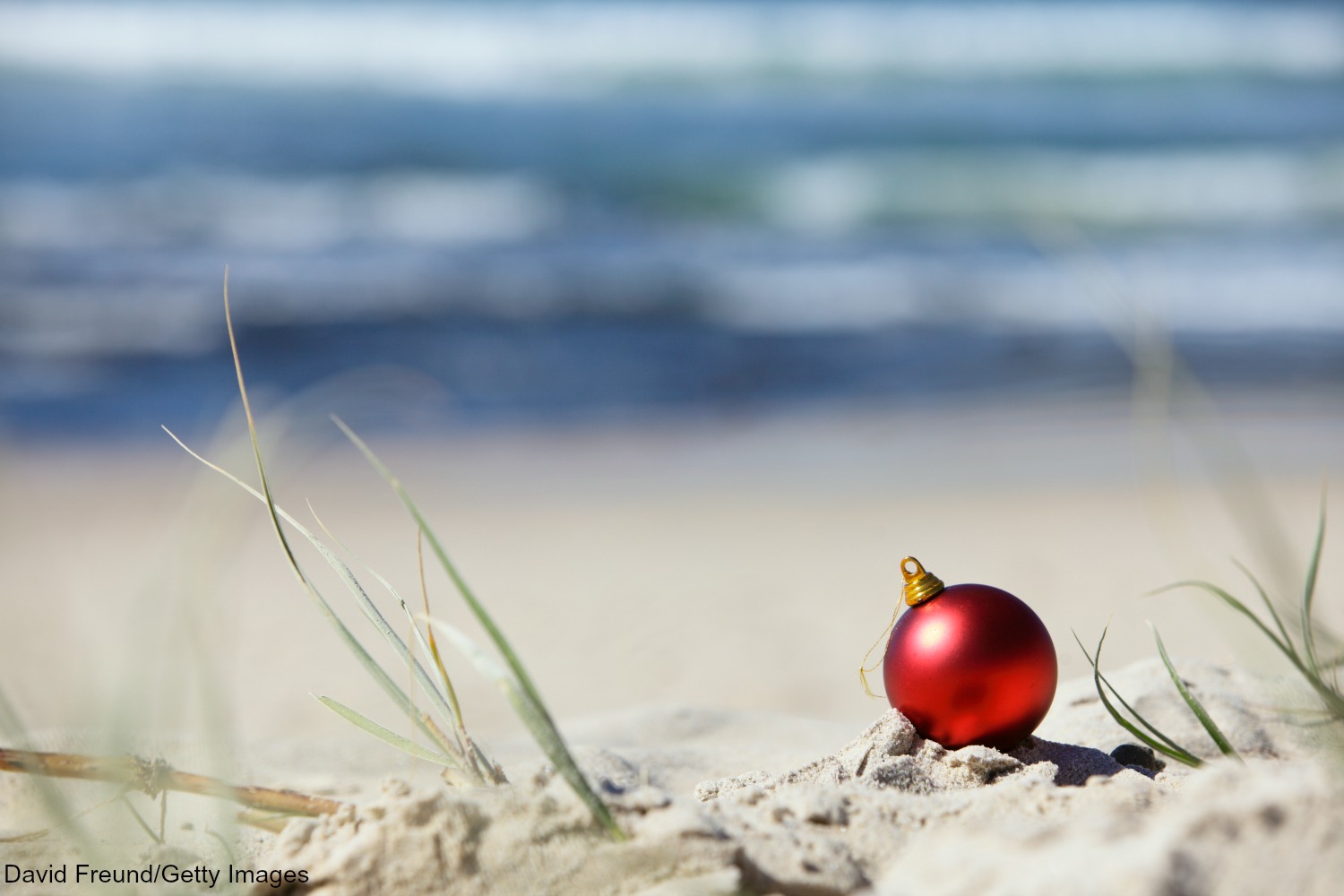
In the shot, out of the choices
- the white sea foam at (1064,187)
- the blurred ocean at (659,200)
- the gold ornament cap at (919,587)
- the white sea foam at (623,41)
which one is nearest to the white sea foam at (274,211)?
the blurred ocean at (659,200)

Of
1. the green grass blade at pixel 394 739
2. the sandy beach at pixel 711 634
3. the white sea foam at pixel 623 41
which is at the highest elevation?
the white sea foam at pixel 623 41

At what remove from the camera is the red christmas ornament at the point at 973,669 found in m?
1.44

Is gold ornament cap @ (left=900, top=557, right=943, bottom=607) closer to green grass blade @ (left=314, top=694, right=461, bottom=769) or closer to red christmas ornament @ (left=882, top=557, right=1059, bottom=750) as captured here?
red christmas ornament @ (left=882, top=557, right=1059, bottom=750)

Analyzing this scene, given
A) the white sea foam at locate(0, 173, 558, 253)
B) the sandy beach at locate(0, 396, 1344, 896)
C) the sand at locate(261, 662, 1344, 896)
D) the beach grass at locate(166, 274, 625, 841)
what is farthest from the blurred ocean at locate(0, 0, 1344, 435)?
the beach grass at locate(166, 274, 625, 841)

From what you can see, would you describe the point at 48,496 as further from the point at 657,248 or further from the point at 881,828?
the point at 657,248

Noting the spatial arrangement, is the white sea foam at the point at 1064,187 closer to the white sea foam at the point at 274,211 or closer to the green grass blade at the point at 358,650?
the white sea foam at the point at 274,211

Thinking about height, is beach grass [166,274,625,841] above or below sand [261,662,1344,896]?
above

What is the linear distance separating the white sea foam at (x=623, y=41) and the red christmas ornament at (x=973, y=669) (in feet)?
63.3

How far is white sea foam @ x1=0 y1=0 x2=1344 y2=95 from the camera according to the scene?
19688mm

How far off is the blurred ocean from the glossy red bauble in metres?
0.93

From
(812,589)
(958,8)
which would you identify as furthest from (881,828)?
(958,8)

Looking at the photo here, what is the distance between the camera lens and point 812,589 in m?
3.77

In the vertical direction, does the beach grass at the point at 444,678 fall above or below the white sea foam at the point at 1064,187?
below

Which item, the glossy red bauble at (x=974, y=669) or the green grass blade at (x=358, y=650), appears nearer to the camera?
the green grass blade at (x=358, y=650)
